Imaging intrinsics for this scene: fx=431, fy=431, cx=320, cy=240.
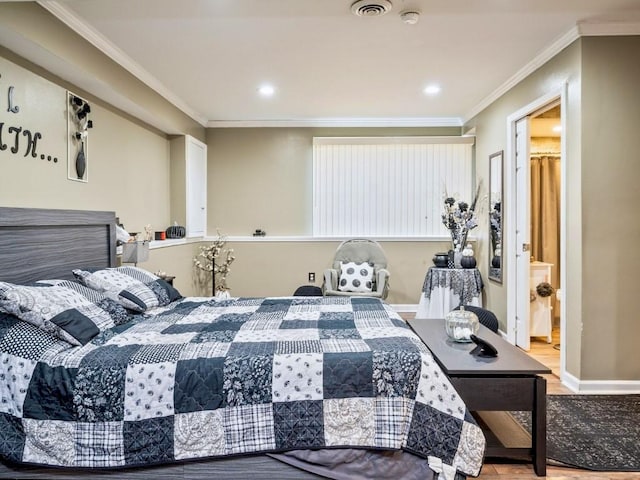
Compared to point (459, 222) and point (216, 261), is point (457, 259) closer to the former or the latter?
point (459, 222)

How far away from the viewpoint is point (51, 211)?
9.18 feet

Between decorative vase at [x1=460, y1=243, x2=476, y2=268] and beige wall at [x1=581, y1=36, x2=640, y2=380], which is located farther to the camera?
decorative vase at [x1=460, y1=243, x2=476, y2=268]

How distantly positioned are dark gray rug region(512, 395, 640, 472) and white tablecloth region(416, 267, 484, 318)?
167cm

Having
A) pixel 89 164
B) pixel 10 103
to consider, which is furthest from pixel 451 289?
pixel 10 103

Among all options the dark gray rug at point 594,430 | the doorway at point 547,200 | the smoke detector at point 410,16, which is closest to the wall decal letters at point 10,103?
the smoke detector at point 410,16

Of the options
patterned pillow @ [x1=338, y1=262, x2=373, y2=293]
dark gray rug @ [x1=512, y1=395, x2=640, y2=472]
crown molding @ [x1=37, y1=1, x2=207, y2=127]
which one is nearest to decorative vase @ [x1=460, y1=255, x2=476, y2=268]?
patterned pillow @ [x1=338, y1=262, x2=373, y2=293]

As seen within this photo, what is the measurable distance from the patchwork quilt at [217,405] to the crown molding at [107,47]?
1952mm

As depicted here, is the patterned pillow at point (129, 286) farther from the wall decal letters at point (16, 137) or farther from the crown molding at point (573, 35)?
the crown molding at point (573, 35)

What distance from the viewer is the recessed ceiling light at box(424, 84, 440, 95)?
4.25 meters

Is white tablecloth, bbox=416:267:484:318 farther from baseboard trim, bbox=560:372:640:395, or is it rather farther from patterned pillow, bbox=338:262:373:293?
baseboard trim, bbox=560:372:640:395

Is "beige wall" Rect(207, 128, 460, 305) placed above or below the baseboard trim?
above

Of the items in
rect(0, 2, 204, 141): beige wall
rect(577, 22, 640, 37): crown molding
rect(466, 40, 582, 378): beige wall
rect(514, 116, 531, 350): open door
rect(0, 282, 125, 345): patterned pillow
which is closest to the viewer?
rect(0, 282, 125, 345): patterned pillow

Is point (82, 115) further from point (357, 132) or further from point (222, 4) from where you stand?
point (357, 132)

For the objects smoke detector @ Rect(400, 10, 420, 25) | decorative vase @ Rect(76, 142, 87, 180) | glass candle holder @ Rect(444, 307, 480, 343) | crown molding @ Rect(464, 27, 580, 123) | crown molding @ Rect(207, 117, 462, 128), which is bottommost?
glass candle holder @ Rect(444, 307, 480, 343)
